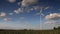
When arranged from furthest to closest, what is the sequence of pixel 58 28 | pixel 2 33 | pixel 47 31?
pixel 58 28
pixel 47 31
pixel 2 33

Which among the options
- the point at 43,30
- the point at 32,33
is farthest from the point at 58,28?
the point at 32,33

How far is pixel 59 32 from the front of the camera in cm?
1680

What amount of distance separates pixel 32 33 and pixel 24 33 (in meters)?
0.71

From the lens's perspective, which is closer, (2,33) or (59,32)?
(2,33)

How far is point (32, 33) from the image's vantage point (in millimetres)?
16000

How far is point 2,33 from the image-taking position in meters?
15.4

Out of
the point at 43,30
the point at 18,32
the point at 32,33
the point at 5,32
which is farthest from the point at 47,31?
the point at 5,32

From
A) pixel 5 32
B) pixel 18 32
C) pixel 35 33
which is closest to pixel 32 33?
pixel 35 33

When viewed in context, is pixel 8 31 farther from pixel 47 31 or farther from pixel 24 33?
pixel 47 31

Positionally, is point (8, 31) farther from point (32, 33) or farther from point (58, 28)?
point (58, 28)

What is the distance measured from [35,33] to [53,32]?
173 centimetres

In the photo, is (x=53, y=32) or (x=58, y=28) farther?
(x=58, y=28)

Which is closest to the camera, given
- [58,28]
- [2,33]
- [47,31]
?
[2,33]

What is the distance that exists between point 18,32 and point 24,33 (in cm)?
54
